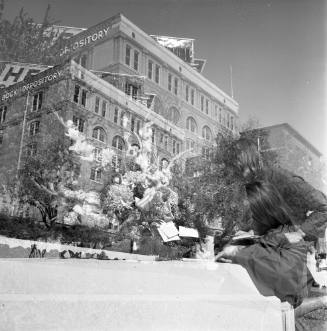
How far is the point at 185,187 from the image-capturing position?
2.94 meters

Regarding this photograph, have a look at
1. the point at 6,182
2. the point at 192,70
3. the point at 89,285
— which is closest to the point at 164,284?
the point at 89,285

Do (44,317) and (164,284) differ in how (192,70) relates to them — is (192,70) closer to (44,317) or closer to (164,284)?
(164,284)

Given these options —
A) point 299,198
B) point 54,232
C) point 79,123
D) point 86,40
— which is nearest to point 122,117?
point 79,123

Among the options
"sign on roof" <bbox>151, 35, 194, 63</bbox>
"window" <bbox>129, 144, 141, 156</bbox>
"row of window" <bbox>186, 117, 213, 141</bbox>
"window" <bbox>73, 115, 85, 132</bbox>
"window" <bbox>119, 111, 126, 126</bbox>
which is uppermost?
"sign on roof" <bbox>151, 35, 194, 63</bbox>

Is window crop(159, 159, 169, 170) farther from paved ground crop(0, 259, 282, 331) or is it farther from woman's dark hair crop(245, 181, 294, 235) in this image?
woman's dark hair crop(245, 181, 294, 235)

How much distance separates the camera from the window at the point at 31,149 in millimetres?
2490

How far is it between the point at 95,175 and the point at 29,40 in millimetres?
882

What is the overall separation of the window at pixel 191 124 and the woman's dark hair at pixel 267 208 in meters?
1.62

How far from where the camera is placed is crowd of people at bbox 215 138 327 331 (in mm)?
1162

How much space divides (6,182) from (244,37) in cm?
179

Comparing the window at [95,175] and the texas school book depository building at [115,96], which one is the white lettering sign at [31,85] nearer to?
the texas school book depository building at [115,96]

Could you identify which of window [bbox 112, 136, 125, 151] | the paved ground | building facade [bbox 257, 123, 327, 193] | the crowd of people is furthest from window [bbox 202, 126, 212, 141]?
the paved ground

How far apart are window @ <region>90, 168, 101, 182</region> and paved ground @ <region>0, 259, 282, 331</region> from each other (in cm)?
94

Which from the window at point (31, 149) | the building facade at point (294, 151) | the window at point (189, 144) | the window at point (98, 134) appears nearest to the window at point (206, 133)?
the window at point (189, 144)
